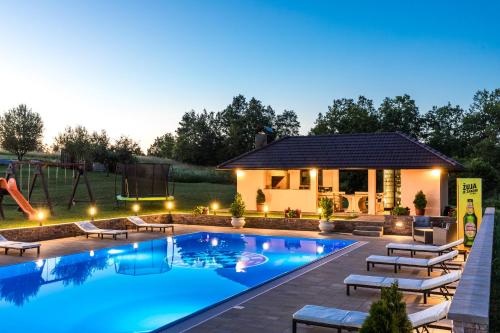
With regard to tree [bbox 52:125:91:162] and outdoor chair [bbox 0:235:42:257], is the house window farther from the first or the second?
tree [bbox 52:125:91:162]

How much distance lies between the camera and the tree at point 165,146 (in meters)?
77.8

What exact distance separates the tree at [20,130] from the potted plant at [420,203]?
3723 cm

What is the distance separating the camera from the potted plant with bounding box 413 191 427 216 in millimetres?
21180

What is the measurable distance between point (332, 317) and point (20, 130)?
144 ft

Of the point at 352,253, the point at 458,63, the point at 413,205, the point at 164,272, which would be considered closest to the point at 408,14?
the point at 458,63

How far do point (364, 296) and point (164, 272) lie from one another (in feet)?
21.6

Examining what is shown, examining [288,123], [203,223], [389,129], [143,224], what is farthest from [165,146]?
[143,224]

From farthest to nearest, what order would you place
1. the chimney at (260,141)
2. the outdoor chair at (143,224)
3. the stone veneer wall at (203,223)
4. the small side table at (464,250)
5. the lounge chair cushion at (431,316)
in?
the chimney at (260,141) < the outdoor chair at (143,224) < the stone veneer wall at (203,223) < the small side table at (464,250) < the lounge chair cushion at (431,316)

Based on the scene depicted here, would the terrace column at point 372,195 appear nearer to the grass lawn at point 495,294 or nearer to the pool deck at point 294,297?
the pool deck at point 294,297

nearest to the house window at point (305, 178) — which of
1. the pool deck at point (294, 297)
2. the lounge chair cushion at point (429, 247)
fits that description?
the pool deck at point (294, 297)

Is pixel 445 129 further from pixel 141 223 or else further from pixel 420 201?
pixel 141 223

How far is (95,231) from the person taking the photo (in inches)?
734

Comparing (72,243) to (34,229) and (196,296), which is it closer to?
(34,229)

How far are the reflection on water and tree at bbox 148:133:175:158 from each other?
50718mm
